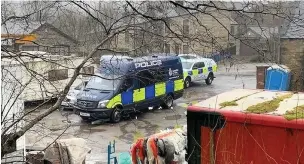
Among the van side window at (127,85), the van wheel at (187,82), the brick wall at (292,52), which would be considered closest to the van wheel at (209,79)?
the van wheel at (187,82)

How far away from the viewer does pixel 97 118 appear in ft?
56.4

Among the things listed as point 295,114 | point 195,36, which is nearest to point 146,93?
point 195,36

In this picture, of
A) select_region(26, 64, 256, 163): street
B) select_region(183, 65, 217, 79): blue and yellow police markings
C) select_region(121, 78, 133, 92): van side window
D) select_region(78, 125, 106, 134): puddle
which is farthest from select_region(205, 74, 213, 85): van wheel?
select_region(78, 125, 106, 134): puddle

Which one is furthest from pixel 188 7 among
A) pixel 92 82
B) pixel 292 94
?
pixel 92 82

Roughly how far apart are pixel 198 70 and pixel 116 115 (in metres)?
9.87

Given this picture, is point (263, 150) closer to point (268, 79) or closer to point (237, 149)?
point (237, 149)

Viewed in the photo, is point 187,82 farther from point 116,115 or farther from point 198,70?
point 116,115

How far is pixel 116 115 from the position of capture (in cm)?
1747

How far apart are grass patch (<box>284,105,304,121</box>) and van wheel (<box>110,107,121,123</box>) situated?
12730 mm

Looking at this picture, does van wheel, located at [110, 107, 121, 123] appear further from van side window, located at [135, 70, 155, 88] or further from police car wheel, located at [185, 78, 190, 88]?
van side window, located at [135, 70, 155, 88]

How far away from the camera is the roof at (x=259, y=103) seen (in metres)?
5.02

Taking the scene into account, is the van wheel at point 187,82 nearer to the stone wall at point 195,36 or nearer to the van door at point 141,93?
the van door at point 141,93

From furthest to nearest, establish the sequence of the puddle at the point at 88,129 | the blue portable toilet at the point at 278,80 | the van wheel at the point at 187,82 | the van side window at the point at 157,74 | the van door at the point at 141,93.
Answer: the van wheel at the point at 187,82
the van door at the point at 141,93
the blue portable toilet at the point at 278,80
the puddle at the point at 88,129
the van side window at the point at 157,74

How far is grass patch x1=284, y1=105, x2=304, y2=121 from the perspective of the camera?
188 inches
